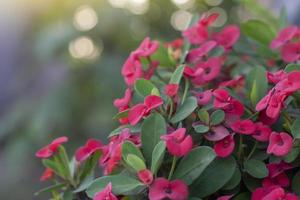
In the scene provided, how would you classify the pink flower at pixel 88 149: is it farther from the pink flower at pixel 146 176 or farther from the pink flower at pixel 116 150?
the pink flower at pixel 146 176

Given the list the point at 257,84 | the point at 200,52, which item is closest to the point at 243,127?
the point at 257,84

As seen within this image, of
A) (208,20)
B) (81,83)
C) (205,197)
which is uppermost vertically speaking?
(208,20)

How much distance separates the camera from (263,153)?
821 mm

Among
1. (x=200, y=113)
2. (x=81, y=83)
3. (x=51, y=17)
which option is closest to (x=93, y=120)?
(x=81, y=83)

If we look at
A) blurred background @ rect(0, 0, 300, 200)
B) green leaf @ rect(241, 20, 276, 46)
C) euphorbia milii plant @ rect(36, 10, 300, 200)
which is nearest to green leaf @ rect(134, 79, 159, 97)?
euphorbia milii plant @ rect(36, 10, 300, 200)

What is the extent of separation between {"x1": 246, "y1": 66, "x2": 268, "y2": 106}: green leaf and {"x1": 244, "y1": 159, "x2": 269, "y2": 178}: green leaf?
11 centimetres

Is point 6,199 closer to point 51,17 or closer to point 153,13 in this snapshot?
point 51,17

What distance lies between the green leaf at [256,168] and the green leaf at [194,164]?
0.08 meters

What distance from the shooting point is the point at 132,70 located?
0.98m

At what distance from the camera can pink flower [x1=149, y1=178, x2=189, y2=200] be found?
721mm

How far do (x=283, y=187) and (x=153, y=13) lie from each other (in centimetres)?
238

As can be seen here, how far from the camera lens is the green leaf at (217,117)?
0.80 metres

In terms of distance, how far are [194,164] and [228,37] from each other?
1.41 ft

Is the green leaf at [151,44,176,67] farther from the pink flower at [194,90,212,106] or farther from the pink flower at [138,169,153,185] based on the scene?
the pink flower at [138,169,153,185]
